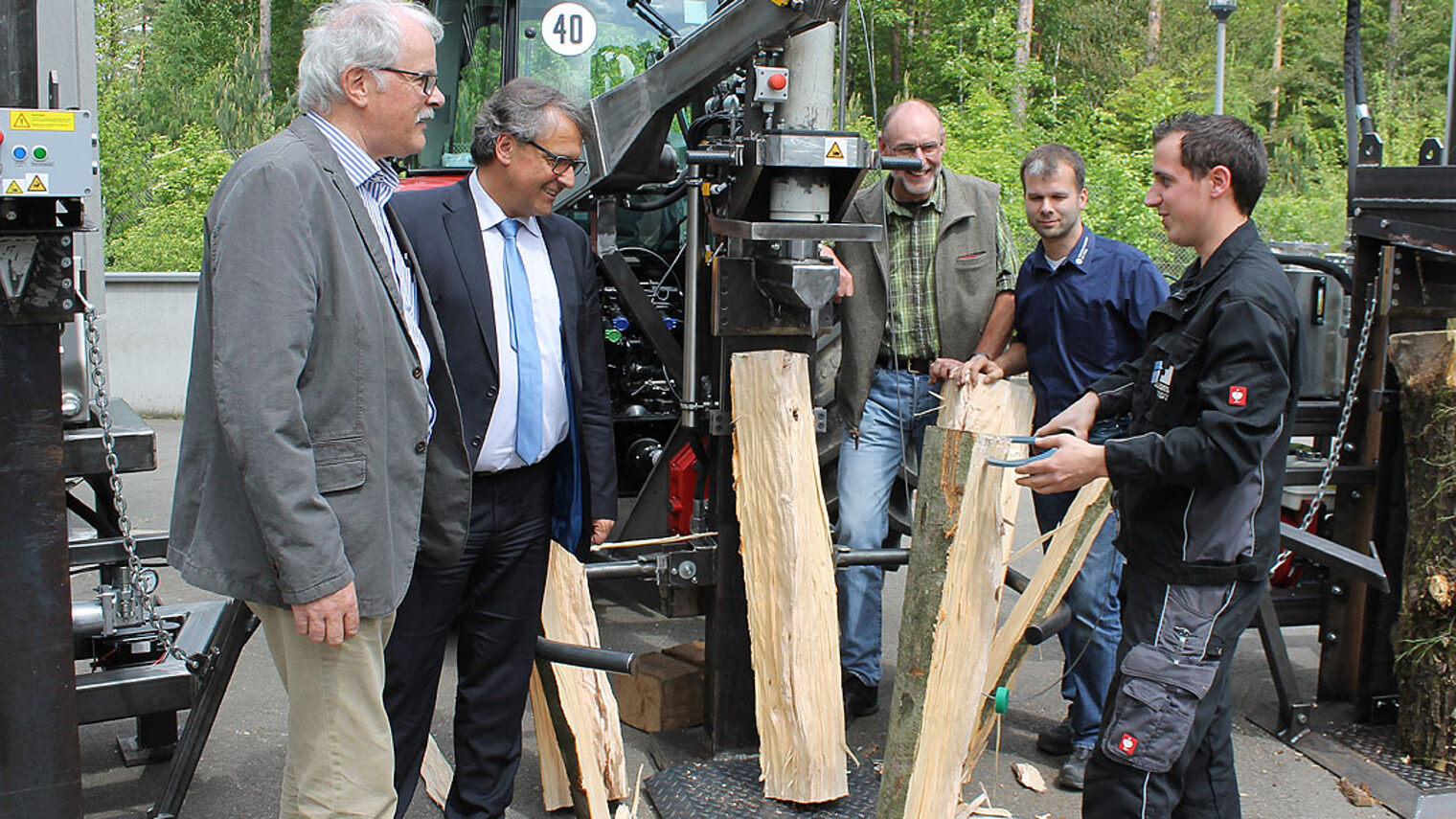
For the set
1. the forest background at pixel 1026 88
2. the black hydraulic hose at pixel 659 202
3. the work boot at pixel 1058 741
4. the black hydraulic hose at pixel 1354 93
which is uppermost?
the forest background at pixel 1026 88

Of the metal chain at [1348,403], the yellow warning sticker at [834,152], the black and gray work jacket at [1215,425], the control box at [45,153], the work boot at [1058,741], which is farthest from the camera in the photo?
the metal chain at [1348,403]

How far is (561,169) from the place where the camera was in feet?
10.8

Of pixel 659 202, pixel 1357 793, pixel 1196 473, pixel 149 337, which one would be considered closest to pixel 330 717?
pixel 1196 473

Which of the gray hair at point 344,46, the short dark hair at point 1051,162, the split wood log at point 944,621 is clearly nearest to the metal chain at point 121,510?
the gray hair at point 344,46

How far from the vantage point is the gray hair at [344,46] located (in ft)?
8.46

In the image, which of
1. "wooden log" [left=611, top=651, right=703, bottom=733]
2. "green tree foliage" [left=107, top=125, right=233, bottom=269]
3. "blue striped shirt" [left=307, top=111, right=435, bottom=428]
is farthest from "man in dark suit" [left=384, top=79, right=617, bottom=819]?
"green tree foliage" [left=107, top=125, right=233, bottom=269]

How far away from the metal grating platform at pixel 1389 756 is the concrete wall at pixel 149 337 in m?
9.84

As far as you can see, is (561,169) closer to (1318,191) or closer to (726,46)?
(726,46)

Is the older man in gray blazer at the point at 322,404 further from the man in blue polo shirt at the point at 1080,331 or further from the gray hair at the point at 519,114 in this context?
the man in blue polo shirt at the point at 1080,331

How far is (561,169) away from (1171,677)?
6.43 feet

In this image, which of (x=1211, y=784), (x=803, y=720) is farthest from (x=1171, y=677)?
(x=803, y=720)

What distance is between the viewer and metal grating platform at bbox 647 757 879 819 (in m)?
3.94

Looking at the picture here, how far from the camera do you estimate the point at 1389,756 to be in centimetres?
455

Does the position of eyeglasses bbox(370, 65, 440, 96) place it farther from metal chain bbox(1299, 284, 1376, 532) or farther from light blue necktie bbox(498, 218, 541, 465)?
metal chain bbox(1299, 284, 1376, 532)
